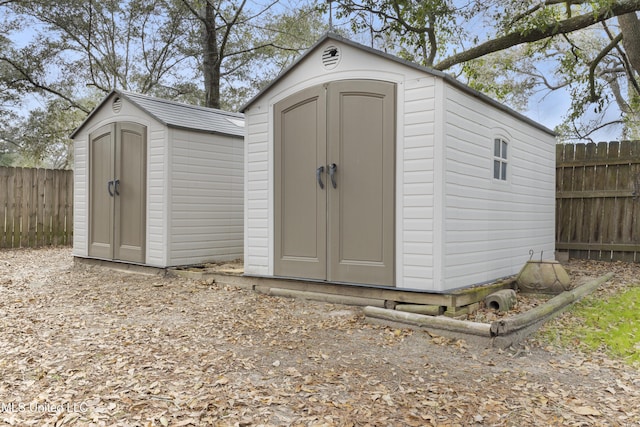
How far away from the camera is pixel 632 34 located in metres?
9.78

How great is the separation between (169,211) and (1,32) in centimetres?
1108

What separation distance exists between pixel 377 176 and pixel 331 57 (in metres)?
1.56

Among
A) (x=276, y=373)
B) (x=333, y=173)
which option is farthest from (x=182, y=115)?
(x=276, y=373)

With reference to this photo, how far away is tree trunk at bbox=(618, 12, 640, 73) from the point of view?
31.9 ft

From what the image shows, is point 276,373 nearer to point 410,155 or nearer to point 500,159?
point 410,155

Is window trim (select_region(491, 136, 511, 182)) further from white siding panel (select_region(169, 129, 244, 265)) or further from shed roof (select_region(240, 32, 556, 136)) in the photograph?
white siding panel (select_region(169, 129, 244, 265))

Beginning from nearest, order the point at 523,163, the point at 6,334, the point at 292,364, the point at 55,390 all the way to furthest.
Result: the point at 55,390 < the point at 292,364 < the point at 6,334 < the point at 523,163

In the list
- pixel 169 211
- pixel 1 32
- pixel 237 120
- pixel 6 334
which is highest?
pixel 1 32

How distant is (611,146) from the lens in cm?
918

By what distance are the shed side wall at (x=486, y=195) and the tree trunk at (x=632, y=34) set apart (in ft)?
11.9

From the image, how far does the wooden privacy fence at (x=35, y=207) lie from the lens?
11.7 m

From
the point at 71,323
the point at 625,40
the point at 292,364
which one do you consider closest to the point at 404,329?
the point at 292,364

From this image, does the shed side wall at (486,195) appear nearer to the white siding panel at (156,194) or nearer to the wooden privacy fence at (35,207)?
the white siding panel at (156,194)

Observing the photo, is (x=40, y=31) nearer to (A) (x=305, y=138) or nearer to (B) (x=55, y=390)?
(A) (x=305, y=138)
